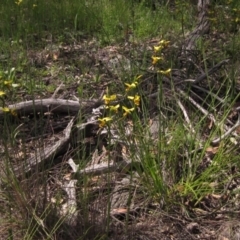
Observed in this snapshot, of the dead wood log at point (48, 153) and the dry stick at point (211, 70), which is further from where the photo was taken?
the dry stick at point (211, 70)

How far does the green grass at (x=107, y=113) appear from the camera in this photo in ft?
8.30

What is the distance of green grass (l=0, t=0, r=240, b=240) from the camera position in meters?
2.53

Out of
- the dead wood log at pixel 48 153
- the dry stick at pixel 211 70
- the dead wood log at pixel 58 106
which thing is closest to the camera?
the dead wood log at pixel 48 153

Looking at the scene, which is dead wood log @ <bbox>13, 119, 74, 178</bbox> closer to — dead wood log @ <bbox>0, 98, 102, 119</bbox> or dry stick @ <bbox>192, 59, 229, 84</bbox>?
dead wood log @ <bbox>0, 98, 102, 119</bbox>

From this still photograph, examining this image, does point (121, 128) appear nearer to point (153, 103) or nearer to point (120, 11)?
point (153, 103)

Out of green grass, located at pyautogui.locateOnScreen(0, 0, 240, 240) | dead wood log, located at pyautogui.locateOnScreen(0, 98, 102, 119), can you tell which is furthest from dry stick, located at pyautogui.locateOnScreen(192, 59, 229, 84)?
dead wood log, located at pyautogui.locateOnScreen(0, 98, 102, 119)

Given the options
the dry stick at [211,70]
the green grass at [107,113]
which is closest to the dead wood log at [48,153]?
the green grass at [107,113]

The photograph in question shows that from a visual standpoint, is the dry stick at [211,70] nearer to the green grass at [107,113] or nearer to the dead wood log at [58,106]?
the green grass at [107,113]

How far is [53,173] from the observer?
3076 millimetres

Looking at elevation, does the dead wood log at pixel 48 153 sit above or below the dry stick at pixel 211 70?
below

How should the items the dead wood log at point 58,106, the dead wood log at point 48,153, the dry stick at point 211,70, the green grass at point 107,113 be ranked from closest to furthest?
the green grass at point 107,113, the dead wood log at point 48,153, the dead wood log at point 58,106, the dry stick at point 211,70

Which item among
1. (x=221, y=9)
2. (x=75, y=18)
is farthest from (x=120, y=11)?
(x=221, y=9)

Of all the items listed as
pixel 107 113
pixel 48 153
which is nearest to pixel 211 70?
pixel 107 113

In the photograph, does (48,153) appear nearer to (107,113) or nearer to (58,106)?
(107,113)
